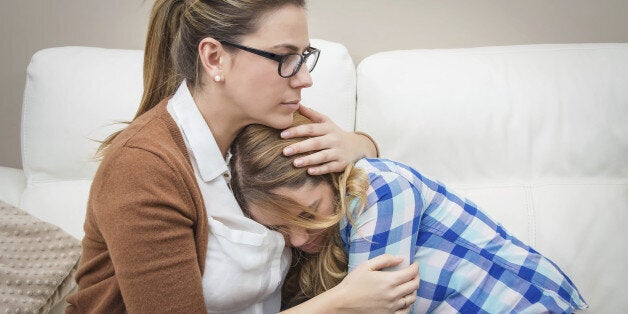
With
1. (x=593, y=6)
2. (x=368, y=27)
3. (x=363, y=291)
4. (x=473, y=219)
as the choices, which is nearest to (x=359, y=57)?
(x=368, y=27)

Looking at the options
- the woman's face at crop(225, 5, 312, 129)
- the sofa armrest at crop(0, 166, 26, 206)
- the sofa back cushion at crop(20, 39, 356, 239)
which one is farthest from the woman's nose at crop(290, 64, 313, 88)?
the sofa armrest at crop(0, 166, 26, 206)

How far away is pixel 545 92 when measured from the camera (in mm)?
1709

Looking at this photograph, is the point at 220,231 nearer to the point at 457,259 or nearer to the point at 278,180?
the point at 278,180

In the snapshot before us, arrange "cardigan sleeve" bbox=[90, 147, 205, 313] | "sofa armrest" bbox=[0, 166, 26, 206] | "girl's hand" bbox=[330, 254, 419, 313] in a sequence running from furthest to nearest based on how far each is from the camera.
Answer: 1. "sofa armrest" bbox=[0, 166, 26, 206]
2. "girl's hand" bbox=[330, 254, 419, 313]
3. "cardigan sleeve" bbox=[90, 147, 205, 313]

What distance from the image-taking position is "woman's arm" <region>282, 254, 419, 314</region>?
1205 mm

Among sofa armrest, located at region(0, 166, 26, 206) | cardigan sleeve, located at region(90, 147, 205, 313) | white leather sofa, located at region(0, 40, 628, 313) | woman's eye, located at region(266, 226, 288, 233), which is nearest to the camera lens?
cardigan sleeve, located at region(90, 147, 205, 313)

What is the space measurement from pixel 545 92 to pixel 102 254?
1162 millimetres

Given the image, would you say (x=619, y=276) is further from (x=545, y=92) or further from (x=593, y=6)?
(x=593, y=6)

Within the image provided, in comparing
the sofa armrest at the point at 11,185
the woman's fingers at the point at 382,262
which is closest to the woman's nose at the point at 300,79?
the woman's fingers at the point at 382,262

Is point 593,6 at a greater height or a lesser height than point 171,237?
greater

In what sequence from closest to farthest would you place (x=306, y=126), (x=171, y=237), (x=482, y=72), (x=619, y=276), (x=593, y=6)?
(x=171, y=237) → (x=306, y=126) → (x=619, y=276) → (x=482, y=72) → (x=593, y=6)

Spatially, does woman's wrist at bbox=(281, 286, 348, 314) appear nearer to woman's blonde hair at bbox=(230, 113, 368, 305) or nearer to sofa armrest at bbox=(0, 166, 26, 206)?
woman's blonde hair at bbox=(230, 113, 368, 305)

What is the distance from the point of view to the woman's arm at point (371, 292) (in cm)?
121

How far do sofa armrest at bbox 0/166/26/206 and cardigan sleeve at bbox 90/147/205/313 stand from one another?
0.80 metres
